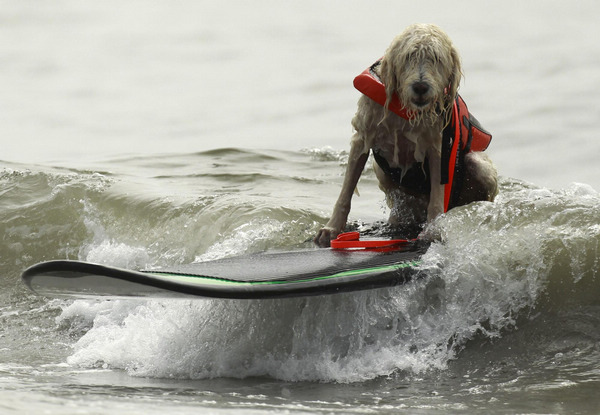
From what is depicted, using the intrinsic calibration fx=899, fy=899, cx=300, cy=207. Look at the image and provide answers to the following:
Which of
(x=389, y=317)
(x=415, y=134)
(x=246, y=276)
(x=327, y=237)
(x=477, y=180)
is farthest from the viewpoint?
(x=477, y=180)

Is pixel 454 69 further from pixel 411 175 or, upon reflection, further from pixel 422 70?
pixel 411 175

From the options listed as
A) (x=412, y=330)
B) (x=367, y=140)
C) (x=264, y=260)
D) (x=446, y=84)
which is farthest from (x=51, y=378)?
(x=446, y=84)

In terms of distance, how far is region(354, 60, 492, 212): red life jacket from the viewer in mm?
4875

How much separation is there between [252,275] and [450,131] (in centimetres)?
157

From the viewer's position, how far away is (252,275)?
4121mm

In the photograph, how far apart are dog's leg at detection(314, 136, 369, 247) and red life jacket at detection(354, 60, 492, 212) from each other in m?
0.30

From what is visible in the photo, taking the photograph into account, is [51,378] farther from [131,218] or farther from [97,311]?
[131,218]

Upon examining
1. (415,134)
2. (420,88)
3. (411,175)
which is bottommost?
(411,175)

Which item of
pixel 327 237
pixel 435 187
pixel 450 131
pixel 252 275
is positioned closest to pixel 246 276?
pixel 252 275

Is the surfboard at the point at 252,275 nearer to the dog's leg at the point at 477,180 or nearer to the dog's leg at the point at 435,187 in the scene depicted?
the dog's leg at the point at 435,187

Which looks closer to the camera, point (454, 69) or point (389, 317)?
point (389, 317)

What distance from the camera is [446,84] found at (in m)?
4.75

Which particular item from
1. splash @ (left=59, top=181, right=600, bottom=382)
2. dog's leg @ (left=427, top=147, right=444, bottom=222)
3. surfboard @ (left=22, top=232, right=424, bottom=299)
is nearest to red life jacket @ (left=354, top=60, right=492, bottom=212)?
dog's leg @ (left=427, top=147, right=444, bottom=222)

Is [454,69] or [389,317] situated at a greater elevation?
[454,69]
